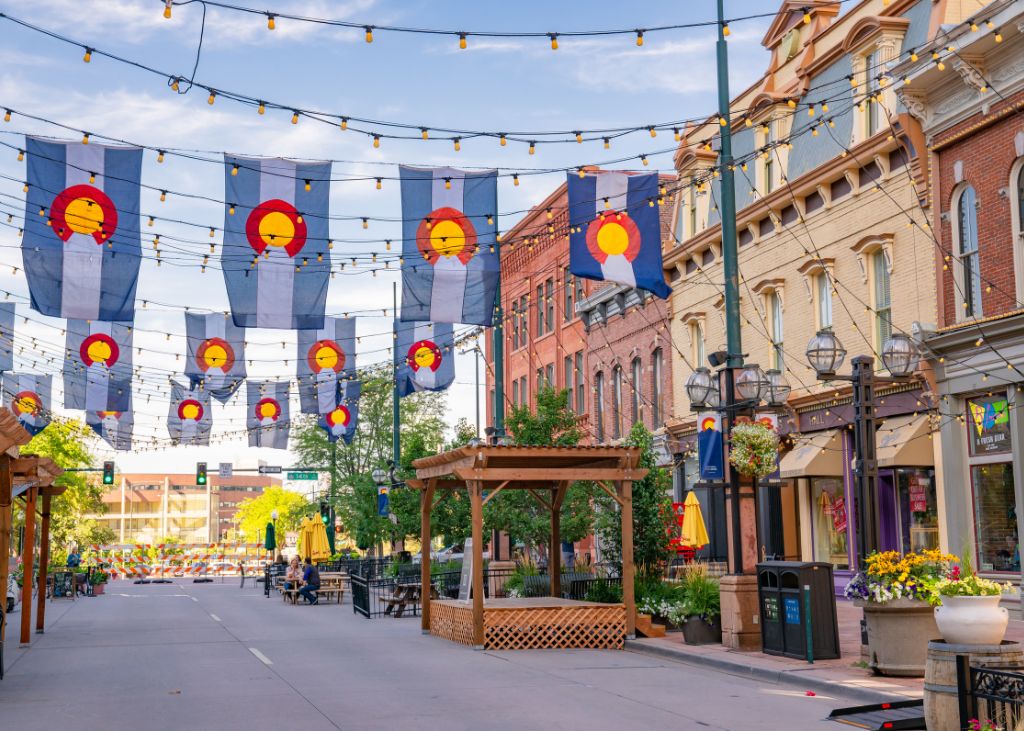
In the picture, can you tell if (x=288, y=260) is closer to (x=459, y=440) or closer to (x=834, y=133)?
(x=834, y=133)

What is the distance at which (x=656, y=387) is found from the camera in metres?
38.4

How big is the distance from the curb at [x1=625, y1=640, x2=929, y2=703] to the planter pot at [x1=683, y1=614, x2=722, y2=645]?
61 cm

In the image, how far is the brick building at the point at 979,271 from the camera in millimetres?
21516

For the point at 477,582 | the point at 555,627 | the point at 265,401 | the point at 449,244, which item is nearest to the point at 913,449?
the point at 555,627

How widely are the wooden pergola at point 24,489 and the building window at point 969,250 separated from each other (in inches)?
667

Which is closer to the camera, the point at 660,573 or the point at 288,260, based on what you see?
the point at 288,260

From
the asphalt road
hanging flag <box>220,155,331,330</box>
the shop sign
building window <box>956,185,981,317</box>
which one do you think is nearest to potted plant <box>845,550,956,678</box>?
the asphalt road

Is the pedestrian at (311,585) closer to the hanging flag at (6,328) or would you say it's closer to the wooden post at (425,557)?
the hanging flag at (6,328)

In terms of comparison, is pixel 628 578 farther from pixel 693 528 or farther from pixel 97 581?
pixel 97 581

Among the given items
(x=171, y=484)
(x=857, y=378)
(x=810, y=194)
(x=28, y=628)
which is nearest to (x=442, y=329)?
(x=810, y=194)

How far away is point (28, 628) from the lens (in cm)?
2200

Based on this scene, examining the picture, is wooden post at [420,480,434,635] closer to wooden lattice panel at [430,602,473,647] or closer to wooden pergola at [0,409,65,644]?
wooden lattice panel at [430,602,473,647]

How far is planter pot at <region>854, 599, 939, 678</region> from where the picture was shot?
13.9 metres

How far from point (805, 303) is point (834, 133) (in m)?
4.09
